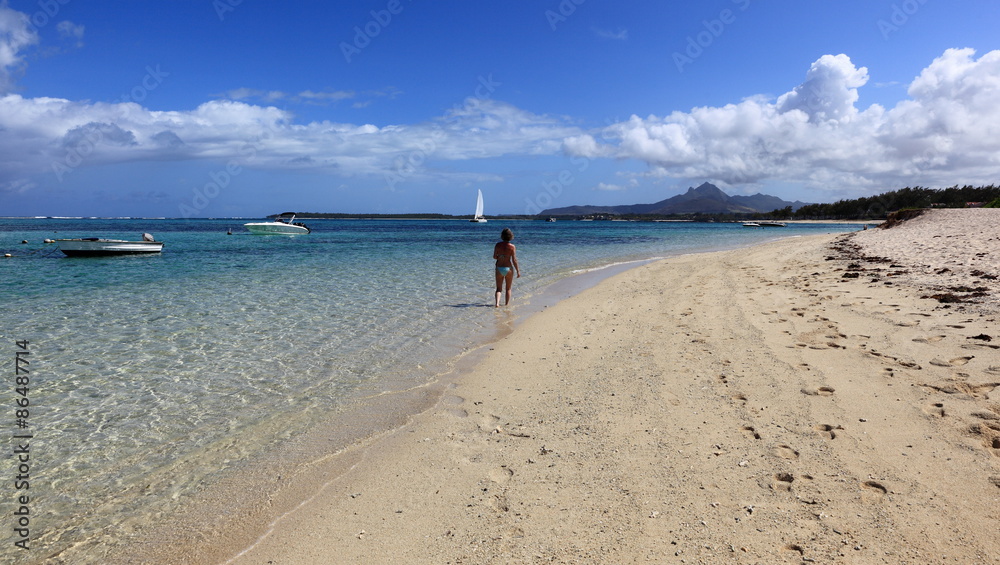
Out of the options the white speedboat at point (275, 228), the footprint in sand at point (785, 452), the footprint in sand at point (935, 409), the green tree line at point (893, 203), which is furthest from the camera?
the green tree line at point (893, 203)

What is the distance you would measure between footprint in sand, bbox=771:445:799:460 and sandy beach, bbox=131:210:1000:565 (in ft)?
0.07

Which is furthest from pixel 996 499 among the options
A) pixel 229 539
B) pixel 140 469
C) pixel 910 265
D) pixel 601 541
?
pixel 910 265

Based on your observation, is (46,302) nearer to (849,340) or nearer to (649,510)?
(649,510)

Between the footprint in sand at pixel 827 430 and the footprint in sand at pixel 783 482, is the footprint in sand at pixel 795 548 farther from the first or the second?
the footprint in sand at pixel 827 430

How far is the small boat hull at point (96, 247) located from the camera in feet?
92.7

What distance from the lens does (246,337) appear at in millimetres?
9625

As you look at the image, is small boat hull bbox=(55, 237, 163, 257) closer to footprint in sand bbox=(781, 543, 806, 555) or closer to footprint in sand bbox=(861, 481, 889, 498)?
footprint in sand bbox=(781, 543, 806, 555)

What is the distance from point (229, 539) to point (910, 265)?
18002 millimetres

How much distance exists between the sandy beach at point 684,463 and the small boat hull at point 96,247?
3153 centimetres

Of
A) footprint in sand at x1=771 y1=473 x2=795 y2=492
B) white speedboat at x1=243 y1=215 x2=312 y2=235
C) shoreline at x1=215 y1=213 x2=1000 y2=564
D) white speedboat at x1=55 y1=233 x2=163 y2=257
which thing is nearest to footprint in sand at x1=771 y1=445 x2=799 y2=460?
shoreline at x1=215 y1=213 x2=1000 y2=564

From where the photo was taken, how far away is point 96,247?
28938 millimetres

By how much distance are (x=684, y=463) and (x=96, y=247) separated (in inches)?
1399

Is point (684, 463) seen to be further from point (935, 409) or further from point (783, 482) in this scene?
point (935, 409)

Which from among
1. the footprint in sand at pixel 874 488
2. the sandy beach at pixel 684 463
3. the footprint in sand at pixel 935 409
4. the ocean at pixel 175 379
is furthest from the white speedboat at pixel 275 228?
the footprint in sand at pixel 874 488
